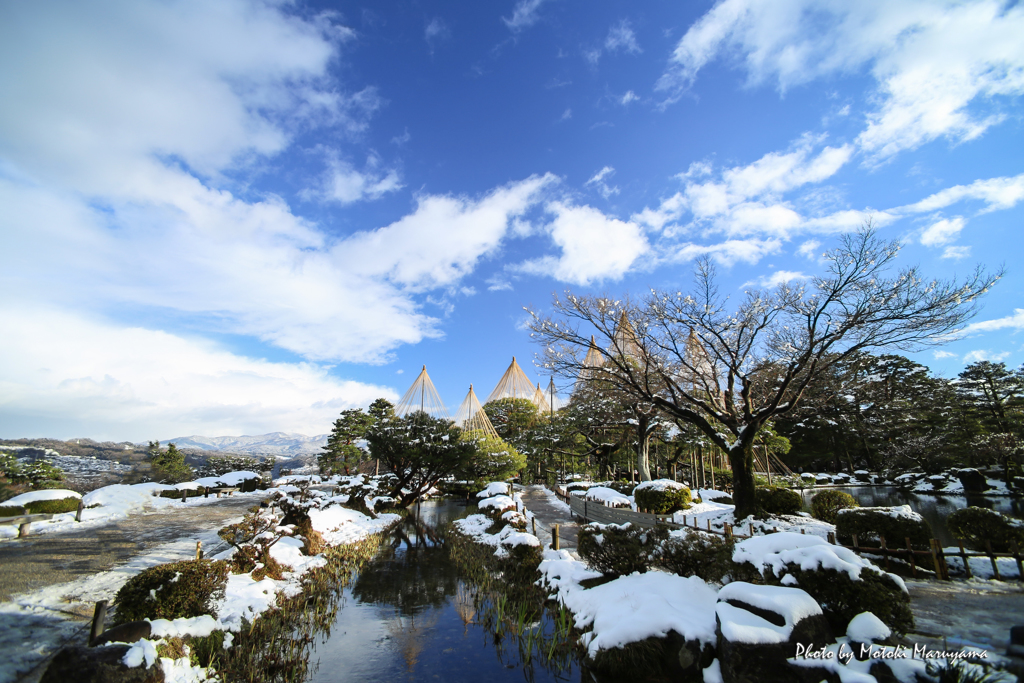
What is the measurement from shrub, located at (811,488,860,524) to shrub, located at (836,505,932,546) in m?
3.15

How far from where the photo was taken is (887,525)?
941 centimetres

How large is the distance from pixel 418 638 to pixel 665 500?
476 inches

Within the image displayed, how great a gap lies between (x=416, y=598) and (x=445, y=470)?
1728cm

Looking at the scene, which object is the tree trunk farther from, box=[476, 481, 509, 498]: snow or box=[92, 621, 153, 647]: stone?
box=[92, 621, 153, 647]: stone

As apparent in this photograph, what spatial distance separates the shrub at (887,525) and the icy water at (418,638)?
27.3ft

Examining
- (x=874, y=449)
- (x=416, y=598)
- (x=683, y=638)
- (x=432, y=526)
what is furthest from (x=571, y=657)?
(x=874, y=449)

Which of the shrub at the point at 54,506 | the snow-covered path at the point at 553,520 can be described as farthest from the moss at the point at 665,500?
the shrub at the point at 54,506

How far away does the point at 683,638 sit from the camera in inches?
213

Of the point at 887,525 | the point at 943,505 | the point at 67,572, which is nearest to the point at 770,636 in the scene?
the point at 887,525

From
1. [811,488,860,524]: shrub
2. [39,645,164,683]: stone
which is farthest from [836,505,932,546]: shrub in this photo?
[39,645,164,683]: stone

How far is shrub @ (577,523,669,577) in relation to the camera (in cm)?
799

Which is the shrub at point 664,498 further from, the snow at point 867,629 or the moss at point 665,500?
the snow at point 867,629

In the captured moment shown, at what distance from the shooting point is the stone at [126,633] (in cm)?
489

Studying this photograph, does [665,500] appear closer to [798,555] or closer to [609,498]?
[609,498]
